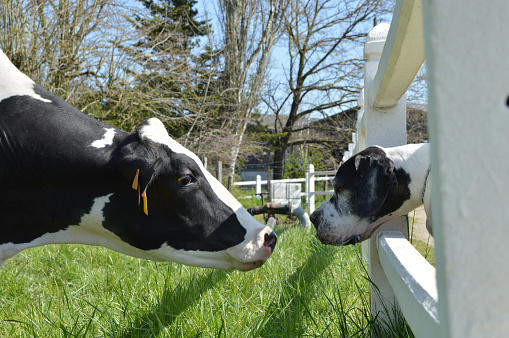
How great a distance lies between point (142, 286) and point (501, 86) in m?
2.70

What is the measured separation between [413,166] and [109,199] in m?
1.56

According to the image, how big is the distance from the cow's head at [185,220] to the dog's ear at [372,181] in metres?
0.62

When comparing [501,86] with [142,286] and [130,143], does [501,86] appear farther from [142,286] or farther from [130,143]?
[142,286]

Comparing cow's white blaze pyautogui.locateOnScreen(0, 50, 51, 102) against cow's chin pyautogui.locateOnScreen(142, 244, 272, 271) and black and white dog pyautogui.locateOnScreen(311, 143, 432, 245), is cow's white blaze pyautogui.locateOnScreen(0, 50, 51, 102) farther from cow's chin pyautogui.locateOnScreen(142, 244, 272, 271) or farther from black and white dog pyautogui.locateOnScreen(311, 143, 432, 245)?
black and white dog pyautogui.locateOnScreen(311, 143, 432, 245)

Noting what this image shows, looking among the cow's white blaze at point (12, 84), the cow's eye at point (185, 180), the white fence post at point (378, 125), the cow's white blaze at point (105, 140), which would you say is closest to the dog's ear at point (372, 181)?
the white fence post at point (378, 125)

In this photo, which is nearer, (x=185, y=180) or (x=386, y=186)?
(x=185, y=180)

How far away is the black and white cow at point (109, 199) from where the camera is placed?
1990 millimetres

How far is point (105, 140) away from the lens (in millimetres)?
2090

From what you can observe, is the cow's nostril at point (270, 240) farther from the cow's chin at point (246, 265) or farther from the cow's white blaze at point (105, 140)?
the cow's white blaze at point (105, 140)

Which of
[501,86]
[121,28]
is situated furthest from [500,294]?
[121,28]

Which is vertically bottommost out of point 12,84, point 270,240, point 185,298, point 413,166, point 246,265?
point 185,298

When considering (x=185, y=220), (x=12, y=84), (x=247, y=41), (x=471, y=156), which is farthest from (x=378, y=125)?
(x=247, y=41)

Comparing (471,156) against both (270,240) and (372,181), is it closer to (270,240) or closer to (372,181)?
(270,240)

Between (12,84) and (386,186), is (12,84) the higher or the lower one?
the higher one
